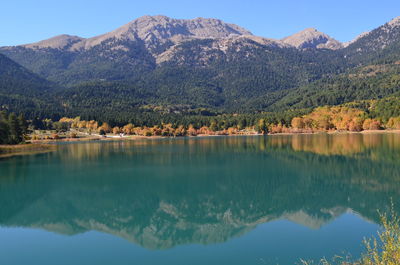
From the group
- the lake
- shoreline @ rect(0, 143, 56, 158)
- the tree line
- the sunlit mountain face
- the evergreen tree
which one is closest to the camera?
the lake

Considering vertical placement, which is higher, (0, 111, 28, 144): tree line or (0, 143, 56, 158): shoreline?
(0, 111, 28, 144): tree line

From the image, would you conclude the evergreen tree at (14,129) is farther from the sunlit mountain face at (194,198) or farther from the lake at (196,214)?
the lake at (196,214)

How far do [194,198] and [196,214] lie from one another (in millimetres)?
5559

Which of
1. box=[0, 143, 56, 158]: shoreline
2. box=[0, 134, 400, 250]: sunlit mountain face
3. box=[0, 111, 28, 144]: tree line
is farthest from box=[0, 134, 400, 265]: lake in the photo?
box=[0, 111, 28, 144]: tree line

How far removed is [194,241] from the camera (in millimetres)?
22516

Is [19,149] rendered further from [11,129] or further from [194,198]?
[194,198]

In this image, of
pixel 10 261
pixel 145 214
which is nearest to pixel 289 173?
pixel 145 214

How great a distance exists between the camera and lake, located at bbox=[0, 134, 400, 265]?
20.4m

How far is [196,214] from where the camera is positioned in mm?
28953

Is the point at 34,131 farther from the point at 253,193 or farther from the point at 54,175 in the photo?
the point at 253,193

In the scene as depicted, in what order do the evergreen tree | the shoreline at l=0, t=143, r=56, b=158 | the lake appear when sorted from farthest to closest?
1. the evergreen tree
2. the shoreline at l=0, t=143, r=56, b=158
3. the lake

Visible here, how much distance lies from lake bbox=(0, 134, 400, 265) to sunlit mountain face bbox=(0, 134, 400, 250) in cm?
10

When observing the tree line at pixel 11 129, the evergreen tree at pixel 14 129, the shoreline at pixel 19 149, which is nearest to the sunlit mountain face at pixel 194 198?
the shoreline at pixel 19 149

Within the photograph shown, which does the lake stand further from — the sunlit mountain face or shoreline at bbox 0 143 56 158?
shoreline at bbox 0 143 56 158
